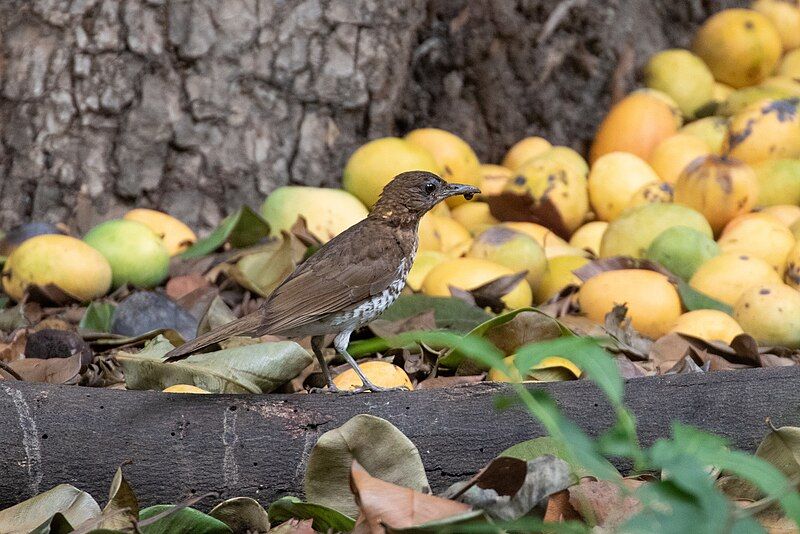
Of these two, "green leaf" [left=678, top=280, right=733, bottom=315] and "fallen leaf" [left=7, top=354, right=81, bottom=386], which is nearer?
"fallen leaf" [left=7, top=354, right=81, bottom=386]

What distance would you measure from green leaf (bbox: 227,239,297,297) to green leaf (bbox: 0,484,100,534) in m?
1.93

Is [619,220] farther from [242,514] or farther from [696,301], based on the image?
[242,514]

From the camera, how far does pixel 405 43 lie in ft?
19.2

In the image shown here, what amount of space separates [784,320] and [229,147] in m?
2.75

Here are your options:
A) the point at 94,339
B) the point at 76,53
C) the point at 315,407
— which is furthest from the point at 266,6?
the point at 315,407

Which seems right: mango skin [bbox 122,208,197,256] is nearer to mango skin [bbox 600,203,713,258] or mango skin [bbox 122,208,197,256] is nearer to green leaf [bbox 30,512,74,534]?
mango skin [bbox 600,203,713,258]

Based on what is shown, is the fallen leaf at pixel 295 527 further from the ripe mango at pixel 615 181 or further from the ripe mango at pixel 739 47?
the ripe mango at pixel 739 47

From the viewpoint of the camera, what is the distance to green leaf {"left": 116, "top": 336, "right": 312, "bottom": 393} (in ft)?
10.7

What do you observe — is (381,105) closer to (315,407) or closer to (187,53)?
(187,53)

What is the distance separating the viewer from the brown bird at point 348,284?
3.34 meters

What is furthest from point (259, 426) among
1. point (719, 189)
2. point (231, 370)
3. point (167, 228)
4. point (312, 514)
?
point (719, 189)

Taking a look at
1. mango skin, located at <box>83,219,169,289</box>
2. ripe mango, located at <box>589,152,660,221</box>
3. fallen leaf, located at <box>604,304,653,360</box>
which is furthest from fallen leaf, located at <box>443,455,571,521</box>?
ripe mango, located at <box>589,152,660,221</box>

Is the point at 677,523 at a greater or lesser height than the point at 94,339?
greater

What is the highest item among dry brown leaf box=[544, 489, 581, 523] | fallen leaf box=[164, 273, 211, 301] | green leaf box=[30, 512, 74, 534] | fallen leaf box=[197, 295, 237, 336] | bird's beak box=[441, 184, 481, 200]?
bird's beak box=[441, 184, 481, 200]
